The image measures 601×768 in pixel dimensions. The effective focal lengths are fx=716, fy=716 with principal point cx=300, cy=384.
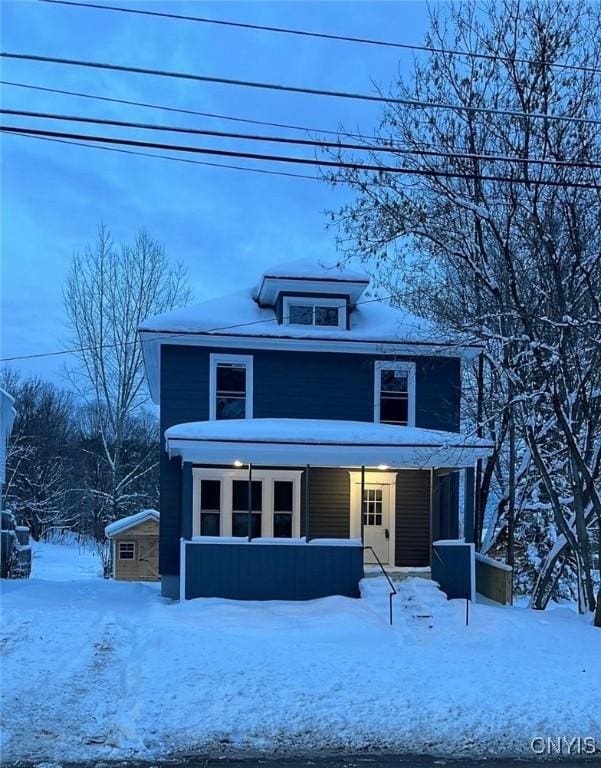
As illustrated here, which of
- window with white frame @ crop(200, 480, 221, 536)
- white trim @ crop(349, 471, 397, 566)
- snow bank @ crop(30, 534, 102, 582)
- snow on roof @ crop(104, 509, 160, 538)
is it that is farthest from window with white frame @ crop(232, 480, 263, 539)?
snow bank @ crop(30, 534, 102, 582)

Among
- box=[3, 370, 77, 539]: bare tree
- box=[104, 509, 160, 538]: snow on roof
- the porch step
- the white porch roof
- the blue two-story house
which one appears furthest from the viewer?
box=[3, 370, 77, 539]: bare tree

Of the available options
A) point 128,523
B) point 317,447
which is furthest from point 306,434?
point 128,523

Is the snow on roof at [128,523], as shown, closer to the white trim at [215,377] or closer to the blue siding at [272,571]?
the white trim at [215,377]

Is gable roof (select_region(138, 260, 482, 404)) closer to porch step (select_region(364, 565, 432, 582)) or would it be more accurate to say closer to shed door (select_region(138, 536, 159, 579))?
porch step (select_region(364, 565, 432, 582))

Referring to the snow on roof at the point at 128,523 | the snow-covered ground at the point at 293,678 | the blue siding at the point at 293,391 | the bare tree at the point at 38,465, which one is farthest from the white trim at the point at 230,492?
the bare tree at the point at 38,465

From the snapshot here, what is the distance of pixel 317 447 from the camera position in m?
14.7

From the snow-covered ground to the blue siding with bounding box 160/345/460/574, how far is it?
3442mm

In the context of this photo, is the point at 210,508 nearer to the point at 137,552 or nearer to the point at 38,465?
the point at 137,552

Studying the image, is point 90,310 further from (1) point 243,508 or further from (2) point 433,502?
(2) point 433,502

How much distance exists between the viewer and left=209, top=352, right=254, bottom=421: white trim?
16.8m

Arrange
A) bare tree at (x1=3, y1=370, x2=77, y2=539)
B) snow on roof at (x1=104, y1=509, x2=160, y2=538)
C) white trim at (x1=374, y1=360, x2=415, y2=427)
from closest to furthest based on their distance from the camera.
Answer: white trim at (x1=374, y1=360, x2=415, y2=427) < snow on roof at (x1=104, y1=509, x2=160, y2=538) < bare tree at (x1=3, y1=370, x2=77, y2=539)

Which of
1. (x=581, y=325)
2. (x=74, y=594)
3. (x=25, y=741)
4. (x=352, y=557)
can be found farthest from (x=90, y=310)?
(x=25, y=741)

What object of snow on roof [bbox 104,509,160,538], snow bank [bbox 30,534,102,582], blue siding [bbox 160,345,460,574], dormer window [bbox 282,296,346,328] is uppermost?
dormer window [bbox 282,296,346,328]

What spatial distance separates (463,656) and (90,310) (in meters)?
26.4
